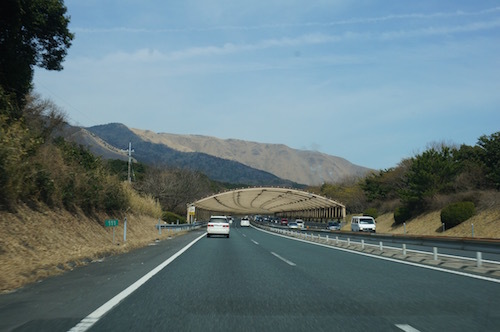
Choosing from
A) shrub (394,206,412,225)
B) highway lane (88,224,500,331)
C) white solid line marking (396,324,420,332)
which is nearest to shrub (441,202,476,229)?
shrub (394,206,412,225)

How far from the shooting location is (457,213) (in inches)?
1563

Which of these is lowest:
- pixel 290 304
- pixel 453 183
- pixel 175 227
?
pixel 290 304

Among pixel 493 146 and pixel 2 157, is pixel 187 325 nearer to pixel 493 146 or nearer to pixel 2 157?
pixel 2 157

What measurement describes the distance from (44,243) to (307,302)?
11044 millimetres

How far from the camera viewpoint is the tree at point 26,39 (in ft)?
58.0

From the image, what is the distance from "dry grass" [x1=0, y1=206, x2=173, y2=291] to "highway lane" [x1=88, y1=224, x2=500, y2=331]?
301cm

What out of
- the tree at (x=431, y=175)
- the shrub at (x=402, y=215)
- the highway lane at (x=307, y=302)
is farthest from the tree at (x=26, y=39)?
the shrub at (x=402, y=215)

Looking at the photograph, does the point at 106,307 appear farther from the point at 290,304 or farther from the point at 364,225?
the point at 364,225

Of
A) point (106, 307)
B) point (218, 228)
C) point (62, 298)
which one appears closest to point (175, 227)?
point (218, 228)

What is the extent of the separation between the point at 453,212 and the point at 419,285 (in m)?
34.7

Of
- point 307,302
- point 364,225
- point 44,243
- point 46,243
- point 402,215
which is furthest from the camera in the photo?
point 402,215

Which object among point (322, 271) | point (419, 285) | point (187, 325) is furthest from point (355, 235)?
point (187, 325)

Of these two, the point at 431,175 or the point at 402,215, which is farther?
the point at 402,215

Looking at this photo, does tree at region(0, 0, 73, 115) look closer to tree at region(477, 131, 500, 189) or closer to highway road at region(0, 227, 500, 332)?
highway road at region(0, 227, 500, 332)
